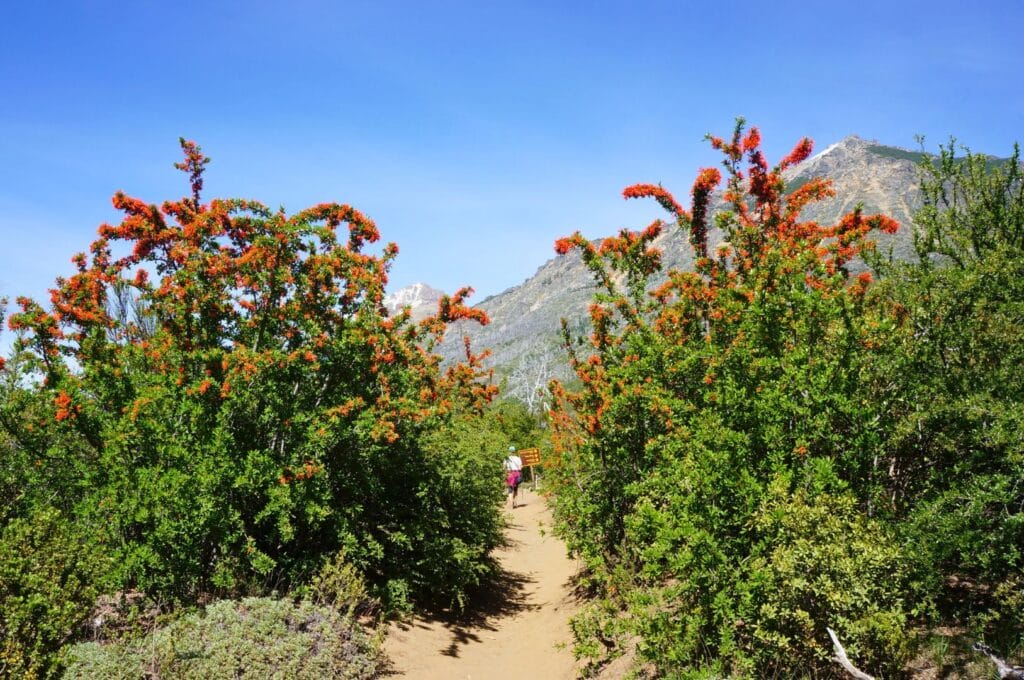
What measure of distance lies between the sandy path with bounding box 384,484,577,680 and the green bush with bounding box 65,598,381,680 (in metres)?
0.79

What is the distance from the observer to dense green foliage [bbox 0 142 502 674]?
21.5 ft

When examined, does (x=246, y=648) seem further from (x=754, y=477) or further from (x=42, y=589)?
(x=754, y=477)

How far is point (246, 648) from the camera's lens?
5895 mm

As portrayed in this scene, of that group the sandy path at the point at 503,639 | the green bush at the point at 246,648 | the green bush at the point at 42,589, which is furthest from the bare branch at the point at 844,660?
the green bush at the point at 42,589

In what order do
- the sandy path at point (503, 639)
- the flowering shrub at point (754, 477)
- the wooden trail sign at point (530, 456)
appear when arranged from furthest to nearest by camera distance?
the wooden trail sign at point (530, 456), the sandy path at point (503, 639), the flowering shrub at point (754, 477)

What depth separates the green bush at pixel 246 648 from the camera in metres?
5.45

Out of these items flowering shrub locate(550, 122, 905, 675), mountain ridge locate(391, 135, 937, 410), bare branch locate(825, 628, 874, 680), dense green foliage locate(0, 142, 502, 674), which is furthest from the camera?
mountain ridge locate(391, 135, 937, 410)

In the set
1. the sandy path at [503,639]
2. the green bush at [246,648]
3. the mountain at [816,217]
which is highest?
the mountain at [816,217]

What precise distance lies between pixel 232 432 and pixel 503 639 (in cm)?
496

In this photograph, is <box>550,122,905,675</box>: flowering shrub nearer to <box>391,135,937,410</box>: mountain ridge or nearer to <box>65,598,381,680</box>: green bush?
<box>65,598,381,680</box>: green bush

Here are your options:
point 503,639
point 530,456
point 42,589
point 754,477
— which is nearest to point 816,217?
point 530,456

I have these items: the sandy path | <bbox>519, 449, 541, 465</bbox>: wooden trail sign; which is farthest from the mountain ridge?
the sandy path

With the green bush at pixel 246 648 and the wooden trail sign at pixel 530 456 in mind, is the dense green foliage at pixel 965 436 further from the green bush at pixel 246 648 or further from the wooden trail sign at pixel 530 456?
the wooden trail sign at pixel 530 456

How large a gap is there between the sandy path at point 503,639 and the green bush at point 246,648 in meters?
0.79
